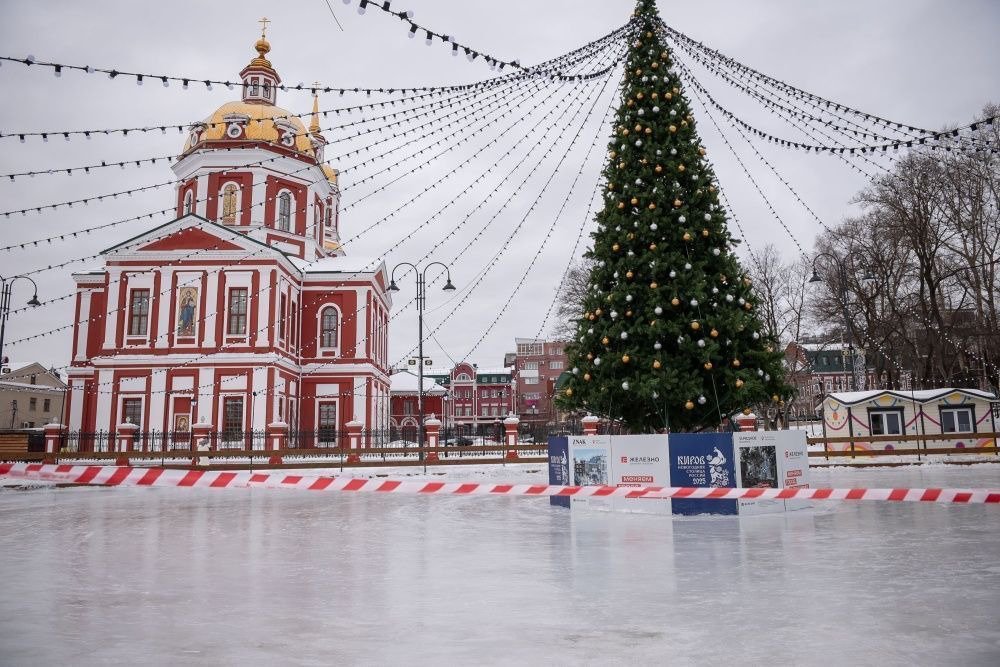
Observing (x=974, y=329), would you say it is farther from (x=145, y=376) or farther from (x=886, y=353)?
(x=145, y=376)

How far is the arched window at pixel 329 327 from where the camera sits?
131 feet

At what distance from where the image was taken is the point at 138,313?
35.2 meters

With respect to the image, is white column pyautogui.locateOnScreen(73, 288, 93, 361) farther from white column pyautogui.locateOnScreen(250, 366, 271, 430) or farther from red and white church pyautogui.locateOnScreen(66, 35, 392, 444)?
white column pyautogui.locateOnScreen(250, 366, 271, 430)

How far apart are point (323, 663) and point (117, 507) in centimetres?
1297

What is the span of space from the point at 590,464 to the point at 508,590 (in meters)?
6.75

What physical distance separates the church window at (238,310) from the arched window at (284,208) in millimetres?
6653

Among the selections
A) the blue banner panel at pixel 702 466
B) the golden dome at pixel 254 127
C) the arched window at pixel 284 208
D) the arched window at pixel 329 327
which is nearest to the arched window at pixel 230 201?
the arched window at pixel 284 208

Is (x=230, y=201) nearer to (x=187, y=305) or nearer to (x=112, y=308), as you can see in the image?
(x=187, y=305)

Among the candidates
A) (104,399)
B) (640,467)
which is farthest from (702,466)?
(104,399)

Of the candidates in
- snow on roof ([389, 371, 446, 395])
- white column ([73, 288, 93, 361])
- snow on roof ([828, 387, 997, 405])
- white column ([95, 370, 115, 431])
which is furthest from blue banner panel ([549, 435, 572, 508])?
snow on roof ([389, 371, 446, 395])

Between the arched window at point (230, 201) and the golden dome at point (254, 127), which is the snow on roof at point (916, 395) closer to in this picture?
the golden dome at point (254, 127)

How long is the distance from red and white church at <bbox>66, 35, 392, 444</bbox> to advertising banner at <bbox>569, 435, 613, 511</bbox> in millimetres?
19694

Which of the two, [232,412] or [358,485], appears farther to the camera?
[232,412]

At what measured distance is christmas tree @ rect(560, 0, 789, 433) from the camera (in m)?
12.3
